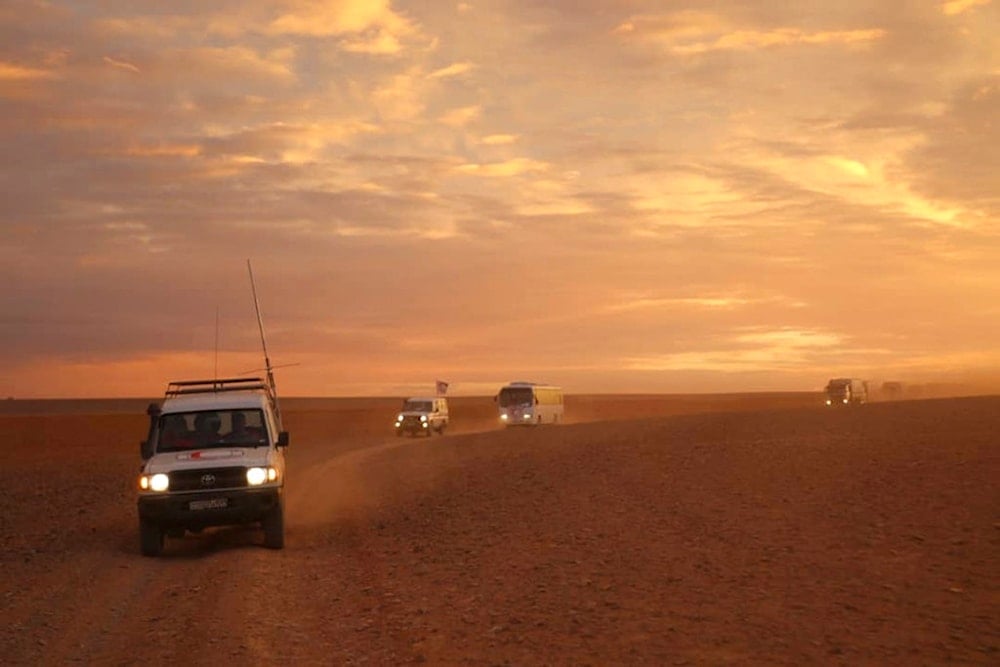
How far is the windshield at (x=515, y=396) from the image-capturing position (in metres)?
71.3

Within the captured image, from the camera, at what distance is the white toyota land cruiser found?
15992 millimetres

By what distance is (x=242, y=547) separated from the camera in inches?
670

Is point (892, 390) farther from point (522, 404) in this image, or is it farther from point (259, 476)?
point (259, 476)

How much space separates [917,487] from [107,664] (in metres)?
15.2

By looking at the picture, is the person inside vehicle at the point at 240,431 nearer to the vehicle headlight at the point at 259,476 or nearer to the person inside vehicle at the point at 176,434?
the person inside vehicle at the point at 176,434

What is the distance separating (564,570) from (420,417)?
1835 inches

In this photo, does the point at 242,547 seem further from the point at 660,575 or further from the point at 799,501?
the point at 799,501

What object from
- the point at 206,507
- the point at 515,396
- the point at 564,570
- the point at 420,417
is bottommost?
the point at 564,570

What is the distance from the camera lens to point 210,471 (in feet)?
52.8

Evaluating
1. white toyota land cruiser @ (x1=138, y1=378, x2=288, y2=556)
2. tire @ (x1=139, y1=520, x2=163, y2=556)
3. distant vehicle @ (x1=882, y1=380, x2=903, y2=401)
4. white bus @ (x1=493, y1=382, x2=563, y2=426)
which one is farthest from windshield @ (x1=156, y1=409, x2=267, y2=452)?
distant vehicle @ (x1=882, y1=380, x2=903, y2=401)

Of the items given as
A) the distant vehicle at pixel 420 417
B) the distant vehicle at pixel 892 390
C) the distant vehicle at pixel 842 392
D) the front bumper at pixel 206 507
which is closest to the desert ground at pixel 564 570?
the front bumper at pixel 206 507

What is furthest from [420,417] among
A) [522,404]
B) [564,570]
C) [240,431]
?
[564,570]

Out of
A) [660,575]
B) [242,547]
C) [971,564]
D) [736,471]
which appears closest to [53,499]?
[242,547]

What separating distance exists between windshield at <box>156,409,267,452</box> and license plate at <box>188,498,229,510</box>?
1.24 metres
